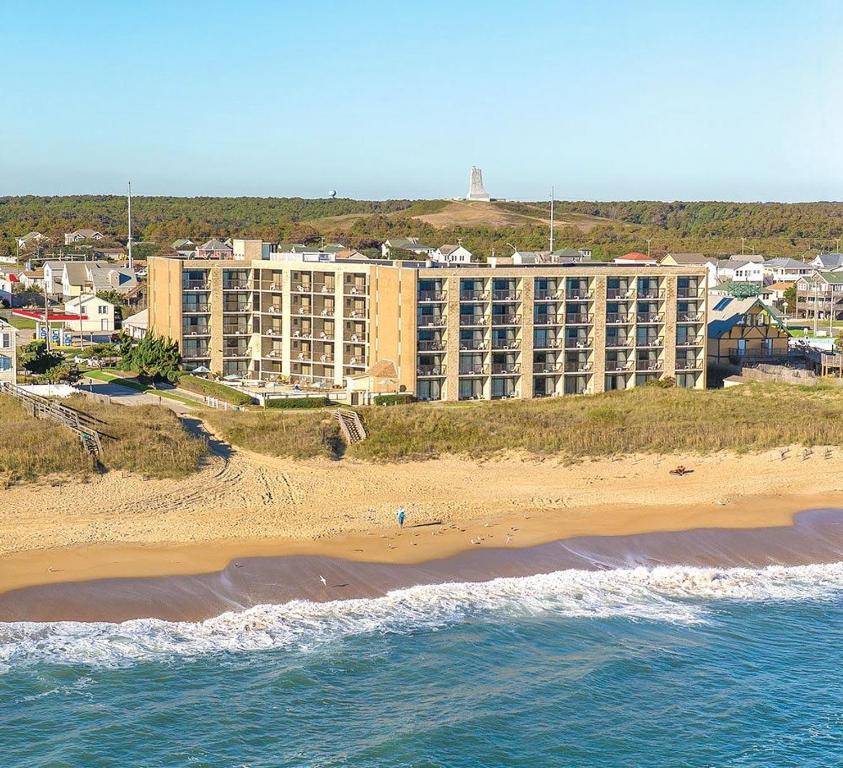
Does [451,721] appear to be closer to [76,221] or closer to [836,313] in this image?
[836,313]

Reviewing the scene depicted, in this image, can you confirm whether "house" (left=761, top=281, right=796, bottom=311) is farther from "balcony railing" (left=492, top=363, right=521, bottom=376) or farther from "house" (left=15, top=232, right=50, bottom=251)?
"house" (left=15, top=232, right=50, bottom=251)

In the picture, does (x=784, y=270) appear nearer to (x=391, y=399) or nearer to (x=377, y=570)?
(x=391, y=399)

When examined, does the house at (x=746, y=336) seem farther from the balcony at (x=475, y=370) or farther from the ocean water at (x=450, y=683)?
the ocean water at (x=450, y=683)

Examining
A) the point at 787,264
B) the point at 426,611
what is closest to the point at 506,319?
the point at 426,611

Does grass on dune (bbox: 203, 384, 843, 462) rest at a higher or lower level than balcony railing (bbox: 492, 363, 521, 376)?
lower

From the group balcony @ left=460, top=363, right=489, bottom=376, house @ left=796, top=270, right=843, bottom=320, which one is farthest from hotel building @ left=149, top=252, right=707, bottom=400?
house @ left=796, top=270, right=843, bottom=320

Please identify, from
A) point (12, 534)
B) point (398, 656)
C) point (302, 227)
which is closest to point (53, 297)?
point (302, 227)

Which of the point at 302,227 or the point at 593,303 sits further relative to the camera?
the point at 302,227
